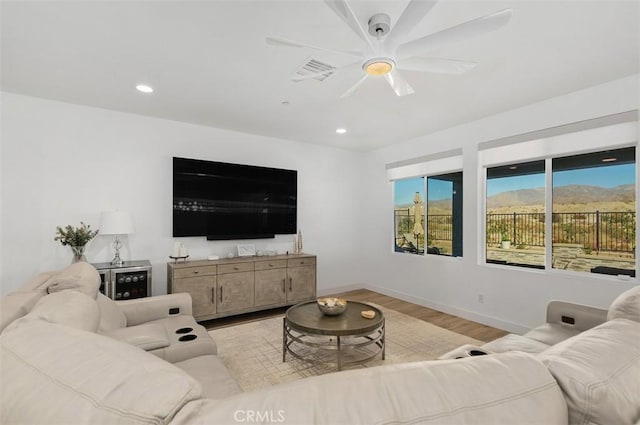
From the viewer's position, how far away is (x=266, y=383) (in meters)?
2.38

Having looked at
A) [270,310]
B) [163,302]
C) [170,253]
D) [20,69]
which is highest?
[20,69]

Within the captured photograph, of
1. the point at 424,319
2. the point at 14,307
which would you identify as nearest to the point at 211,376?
the point at 14,307

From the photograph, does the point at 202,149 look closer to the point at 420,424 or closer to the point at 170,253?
the point at 170,253

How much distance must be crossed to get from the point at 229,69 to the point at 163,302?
2.10 meters

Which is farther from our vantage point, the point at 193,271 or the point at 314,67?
the point at 193,271

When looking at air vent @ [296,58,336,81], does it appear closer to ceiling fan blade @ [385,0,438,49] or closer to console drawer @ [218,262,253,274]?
ceiling fan blade @ [385,0,438,49]

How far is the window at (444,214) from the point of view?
14.1 feet

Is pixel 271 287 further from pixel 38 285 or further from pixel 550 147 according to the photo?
pixel 550 147

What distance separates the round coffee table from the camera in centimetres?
242

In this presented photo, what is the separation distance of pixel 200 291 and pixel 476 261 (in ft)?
11.4

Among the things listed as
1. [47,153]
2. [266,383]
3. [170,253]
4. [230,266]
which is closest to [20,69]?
[47,153]

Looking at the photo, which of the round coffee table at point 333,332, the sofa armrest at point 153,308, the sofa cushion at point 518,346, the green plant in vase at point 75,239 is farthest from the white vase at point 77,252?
the sofa cushion at point 518,346

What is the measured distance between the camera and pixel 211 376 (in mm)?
1653

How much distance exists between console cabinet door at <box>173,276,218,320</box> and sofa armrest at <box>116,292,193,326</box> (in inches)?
31.3
